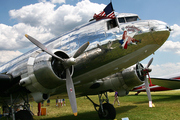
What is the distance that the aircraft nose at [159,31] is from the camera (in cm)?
501

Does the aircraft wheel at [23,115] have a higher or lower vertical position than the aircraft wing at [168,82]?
lower

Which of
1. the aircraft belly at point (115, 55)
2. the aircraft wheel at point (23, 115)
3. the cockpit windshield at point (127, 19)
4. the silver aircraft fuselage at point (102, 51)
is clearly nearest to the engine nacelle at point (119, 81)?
the silver aircraft fuselage at point (102, 51)

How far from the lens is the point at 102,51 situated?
17.7ft

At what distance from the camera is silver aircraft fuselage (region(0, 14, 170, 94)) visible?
5.06m

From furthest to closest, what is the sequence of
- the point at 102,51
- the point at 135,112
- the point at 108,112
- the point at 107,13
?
the point at 135,112, the point at 108,112, the point at 107,13, the point at 102,51

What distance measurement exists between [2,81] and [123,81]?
5967mm

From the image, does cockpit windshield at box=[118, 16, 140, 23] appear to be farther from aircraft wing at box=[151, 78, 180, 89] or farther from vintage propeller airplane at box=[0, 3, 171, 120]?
aircraft wing at box=[151, 78, 180, 89]

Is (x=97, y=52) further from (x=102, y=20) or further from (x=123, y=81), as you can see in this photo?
(x=123, y=81)

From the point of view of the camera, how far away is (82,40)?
5988mm

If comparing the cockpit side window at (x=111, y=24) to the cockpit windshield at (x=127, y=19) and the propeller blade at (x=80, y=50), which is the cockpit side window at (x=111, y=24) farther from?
the propeller blade at (x=80, y=50)

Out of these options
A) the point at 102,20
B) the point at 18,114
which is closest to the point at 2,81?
the point at 18,114

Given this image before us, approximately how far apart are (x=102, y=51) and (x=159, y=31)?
1983mm

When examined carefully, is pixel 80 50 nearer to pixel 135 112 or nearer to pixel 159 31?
pixel 159 31

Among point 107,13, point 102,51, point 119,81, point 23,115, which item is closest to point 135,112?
point 119,81
